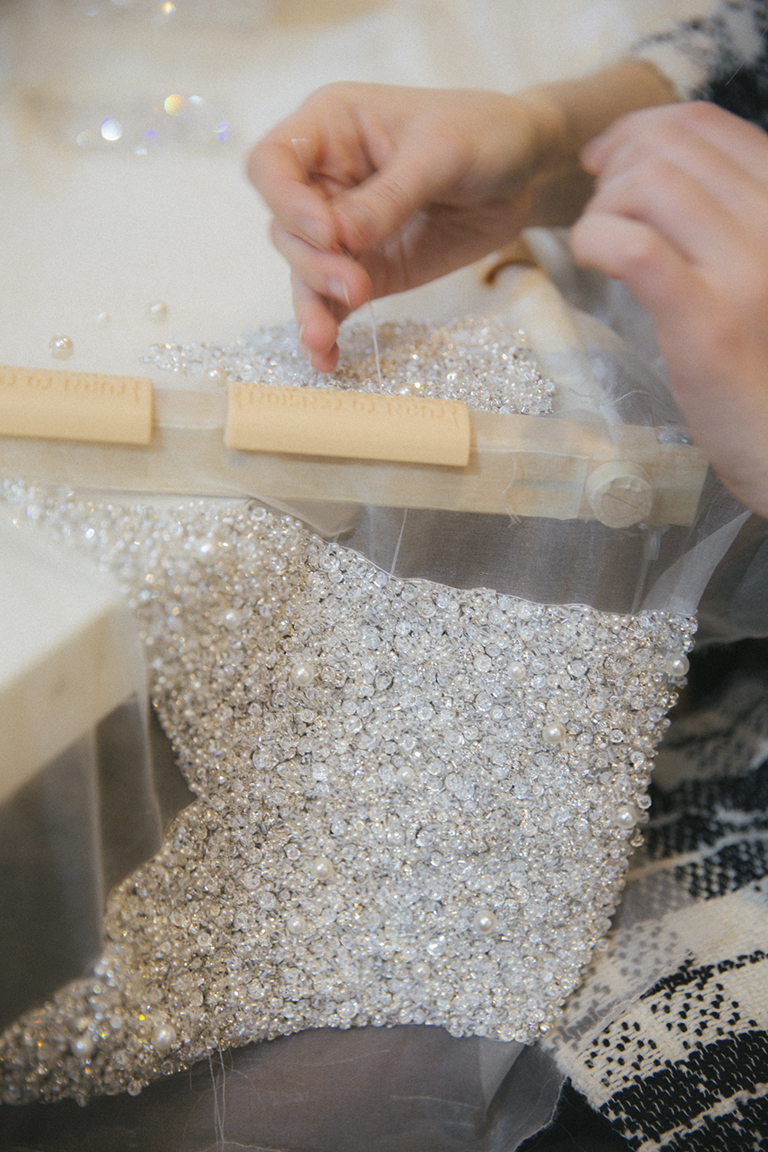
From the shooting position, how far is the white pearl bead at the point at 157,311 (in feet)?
1.63

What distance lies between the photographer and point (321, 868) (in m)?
0.45

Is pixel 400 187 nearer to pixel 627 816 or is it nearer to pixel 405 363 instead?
pixel 405 363

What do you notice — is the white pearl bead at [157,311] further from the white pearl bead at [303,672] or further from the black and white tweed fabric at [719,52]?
the black and white tweed fabric at [719,52]

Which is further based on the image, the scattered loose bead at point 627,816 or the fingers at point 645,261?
the scattered loose bead at point 627,816

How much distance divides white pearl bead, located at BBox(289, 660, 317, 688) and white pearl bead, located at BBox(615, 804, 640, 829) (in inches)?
8.5

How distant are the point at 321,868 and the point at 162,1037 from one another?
0.13 m

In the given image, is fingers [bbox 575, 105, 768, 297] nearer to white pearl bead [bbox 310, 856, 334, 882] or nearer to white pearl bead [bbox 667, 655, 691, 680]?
white pearl bead [bbox 667, 655, 691, 680]

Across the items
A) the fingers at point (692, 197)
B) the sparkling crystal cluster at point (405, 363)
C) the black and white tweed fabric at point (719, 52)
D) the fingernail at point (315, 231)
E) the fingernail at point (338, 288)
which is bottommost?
the sparkling crystal cluster at point (405, 363)

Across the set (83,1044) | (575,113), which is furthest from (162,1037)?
(575,113)

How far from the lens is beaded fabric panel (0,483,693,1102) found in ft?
1.30

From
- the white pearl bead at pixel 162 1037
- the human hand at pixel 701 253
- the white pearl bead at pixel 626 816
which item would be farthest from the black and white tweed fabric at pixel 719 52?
the white pearl bead at pixel 162 1037

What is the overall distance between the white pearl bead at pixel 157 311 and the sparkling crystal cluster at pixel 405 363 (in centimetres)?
4

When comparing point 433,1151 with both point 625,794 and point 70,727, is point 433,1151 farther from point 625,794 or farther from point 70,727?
point 70,727

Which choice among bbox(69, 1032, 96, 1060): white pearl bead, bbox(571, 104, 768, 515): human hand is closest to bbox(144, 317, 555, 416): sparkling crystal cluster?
bbox(571, 104, 768, 515): human hand
